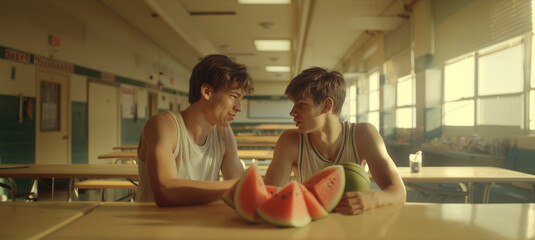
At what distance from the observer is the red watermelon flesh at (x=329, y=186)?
96 cm

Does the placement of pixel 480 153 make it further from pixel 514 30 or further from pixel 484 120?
pixel 514 30

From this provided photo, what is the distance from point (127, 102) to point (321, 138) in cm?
780

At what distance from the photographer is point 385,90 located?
28.9ft

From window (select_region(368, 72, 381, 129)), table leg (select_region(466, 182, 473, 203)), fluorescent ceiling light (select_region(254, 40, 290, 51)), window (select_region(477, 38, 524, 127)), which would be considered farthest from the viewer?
window (select_region(368, 72, 381, 129))

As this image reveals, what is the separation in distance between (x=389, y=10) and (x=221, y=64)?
22.1 ft

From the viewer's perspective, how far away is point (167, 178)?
1233 millimetres

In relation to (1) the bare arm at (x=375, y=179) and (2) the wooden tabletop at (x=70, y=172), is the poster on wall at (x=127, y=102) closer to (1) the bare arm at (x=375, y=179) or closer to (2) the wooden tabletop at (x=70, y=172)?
(2) the wooden tabletop at (x=70, y=172)

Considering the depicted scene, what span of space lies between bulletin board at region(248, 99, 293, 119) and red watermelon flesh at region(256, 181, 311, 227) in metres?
18.3

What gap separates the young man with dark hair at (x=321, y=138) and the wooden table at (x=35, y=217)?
2.87 ft

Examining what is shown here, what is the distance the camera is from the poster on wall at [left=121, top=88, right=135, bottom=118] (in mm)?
8281

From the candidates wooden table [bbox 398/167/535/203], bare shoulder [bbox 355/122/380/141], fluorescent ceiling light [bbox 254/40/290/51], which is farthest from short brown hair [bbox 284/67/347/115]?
fluorescent ceiling light [bbox 254/40/290/51]

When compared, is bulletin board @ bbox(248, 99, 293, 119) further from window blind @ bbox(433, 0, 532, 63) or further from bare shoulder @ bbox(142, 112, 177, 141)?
bare shoulder @ bbox(142, 112, 177, 141)

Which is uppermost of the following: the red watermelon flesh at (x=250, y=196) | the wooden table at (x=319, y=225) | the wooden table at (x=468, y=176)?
the red watermelon flesh at (x=250, y=196)

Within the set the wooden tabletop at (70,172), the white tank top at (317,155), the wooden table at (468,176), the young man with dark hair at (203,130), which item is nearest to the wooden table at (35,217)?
the young man with dark hair at (203,130)
